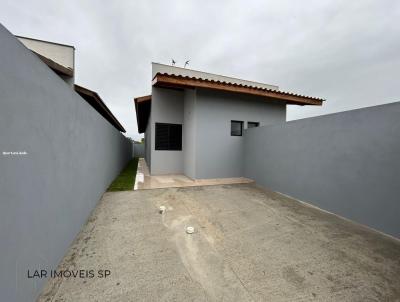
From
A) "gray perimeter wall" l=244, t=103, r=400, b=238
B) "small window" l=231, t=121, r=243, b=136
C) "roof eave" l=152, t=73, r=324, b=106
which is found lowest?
"gray perimeter wall" l=244, t=103, r=400, b=238

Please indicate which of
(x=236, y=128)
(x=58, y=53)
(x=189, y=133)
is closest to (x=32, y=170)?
(x=189, y=133)

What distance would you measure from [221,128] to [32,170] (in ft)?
18.8

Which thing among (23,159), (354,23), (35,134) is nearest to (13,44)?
(35,134)

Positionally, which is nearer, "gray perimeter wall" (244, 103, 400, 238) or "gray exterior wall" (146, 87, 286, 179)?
"gray perimeter wall" (244, 103, 400, 238)

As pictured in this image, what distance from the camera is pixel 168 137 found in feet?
24.8

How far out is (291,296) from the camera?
1542 mm

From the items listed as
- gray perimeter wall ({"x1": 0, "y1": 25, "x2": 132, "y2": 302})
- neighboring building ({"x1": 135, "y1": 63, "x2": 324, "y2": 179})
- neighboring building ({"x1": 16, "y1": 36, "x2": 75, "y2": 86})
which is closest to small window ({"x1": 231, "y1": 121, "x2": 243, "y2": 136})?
neighboring building ({"x1": 135, "y1": 63, "x2": 324, "y2": 179})

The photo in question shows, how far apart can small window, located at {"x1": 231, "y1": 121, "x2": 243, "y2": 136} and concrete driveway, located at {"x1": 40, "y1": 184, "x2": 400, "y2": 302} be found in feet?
12.4

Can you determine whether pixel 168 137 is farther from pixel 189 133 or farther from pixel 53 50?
pixel 53 50

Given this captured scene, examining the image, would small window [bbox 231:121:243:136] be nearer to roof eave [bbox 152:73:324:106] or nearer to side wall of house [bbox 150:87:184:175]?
roof eave [bbox 152:73:324:106]

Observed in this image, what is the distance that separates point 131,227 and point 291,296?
247 centimetres

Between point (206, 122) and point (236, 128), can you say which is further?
point (236, 128)

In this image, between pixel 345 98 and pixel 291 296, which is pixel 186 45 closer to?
pixel 345 98

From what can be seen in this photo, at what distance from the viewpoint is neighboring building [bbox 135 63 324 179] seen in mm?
6184
